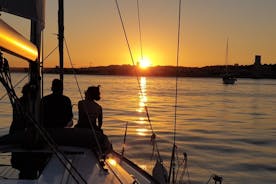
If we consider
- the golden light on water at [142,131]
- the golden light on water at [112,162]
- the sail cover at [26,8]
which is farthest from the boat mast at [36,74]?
the golden light on water at [142,131]

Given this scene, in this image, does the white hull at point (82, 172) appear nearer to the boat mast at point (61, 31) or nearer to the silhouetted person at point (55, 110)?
the silhouetted person at point (55, 110)

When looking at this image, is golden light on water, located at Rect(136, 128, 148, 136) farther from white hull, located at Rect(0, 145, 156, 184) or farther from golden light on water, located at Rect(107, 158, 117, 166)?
white hull, located at Rect(0, 145, 156, 184)

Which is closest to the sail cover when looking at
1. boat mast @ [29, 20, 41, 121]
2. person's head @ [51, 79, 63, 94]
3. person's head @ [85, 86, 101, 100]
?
boat mast @ [29, 20, 41, 121]

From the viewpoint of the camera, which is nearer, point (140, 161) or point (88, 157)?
point (88, 157)

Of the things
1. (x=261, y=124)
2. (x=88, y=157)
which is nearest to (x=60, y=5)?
(x=88, y=157)

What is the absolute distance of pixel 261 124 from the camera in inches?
1247

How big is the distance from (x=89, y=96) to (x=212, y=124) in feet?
74.4

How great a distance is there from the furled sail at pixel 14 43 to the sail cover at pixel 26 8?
0.36m

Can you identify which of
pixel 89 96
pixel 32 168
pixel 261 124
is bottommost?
pixel 261 124

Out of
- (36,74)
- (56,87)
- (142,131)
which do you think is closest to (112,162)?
(36,74)

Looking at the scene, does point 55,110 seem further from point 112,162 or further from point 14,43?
point 14,43

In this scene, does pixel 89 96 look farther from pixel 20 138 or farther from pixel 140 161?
pixel 140 161

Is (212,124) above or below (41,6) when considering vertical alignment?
below

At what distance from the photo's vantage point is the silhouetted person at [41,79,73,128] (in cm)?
769
